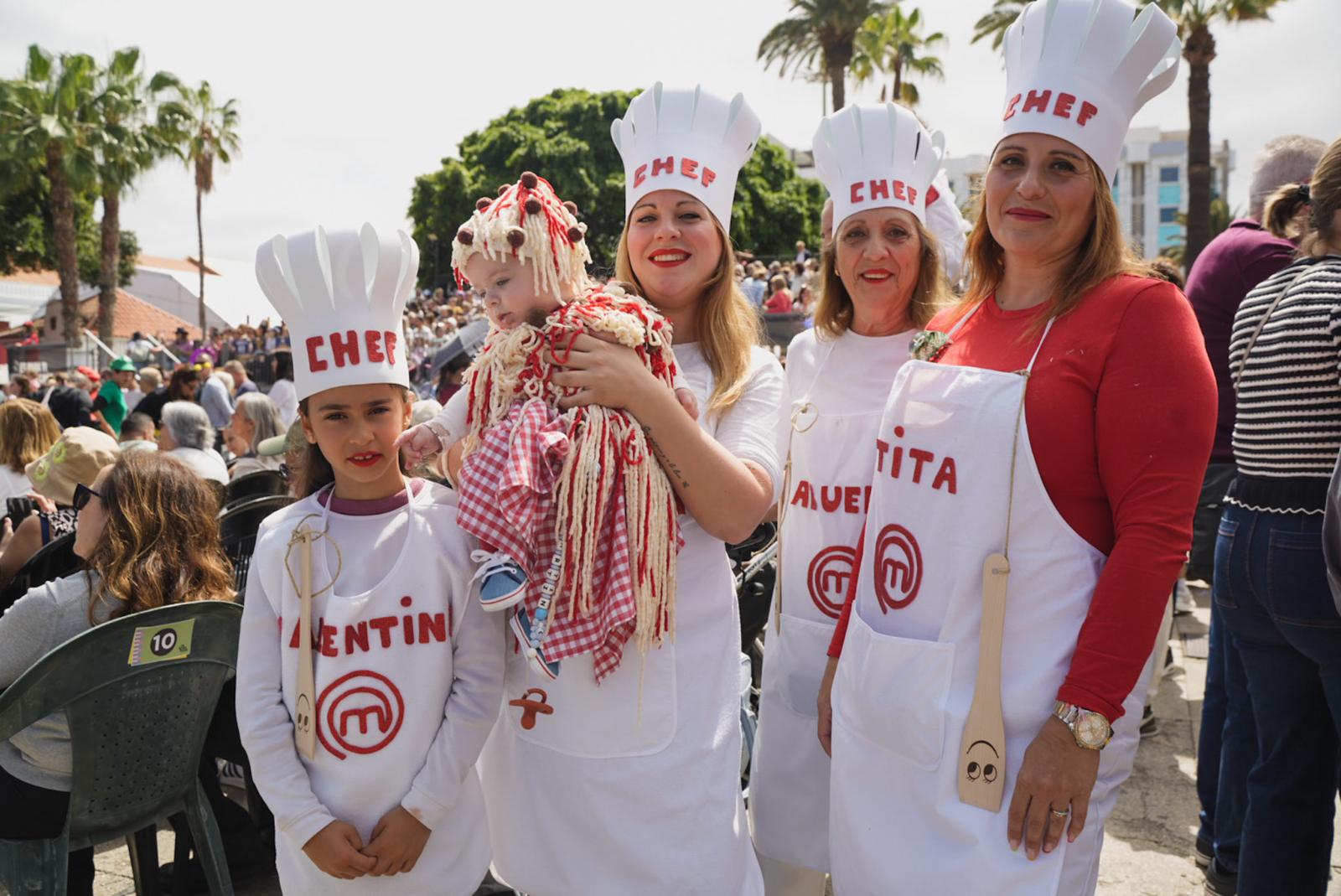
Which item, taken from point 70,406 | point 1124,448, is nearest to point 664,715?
point 1124,448

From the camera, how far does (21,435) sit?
16.9 feet

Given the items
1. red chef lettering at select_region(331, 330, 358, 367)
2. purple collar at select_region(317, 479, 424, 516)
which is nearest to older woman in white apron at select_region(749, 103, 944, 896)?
purple collar at select_region(317, 479, 424, 516)

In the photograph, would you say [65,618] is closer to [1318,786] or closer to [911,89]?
[1318,786]

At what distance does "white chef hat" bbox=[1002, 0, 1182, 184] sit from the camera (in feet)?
5.58

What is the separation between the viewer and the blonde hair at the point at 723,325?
198cm

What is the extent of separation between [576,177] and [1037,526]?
107 feet

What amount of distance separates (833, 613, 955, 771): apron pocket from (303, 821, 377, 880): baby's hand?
0.98 meters

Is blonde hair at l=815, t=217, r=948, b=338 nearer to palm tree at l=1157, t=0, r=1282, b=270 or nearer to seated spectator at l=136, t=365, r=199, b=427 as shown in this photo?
seated spectator at l=136, t=365, r=199, b=427

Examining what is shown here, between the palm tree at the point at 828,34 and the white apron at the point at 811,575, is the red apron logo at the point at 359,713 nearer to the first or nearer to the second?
the white apron at the point at 811,575

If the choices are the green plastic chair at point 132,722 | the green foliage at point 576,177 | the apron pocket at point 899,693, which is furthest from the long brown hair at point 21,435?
the green foliage at point 576,177

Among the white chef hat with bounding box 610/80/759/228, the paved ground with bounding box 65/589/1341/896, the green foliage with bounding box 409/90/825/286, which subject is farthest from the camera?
the green foliage with bounding box 409/90/825/286

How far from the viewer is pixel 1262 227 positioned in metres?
3.30

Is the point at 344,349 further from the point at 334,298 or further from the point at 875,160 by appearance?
the point at 875,160

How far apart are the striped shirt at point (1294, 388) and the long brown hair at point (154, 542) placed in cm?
297
